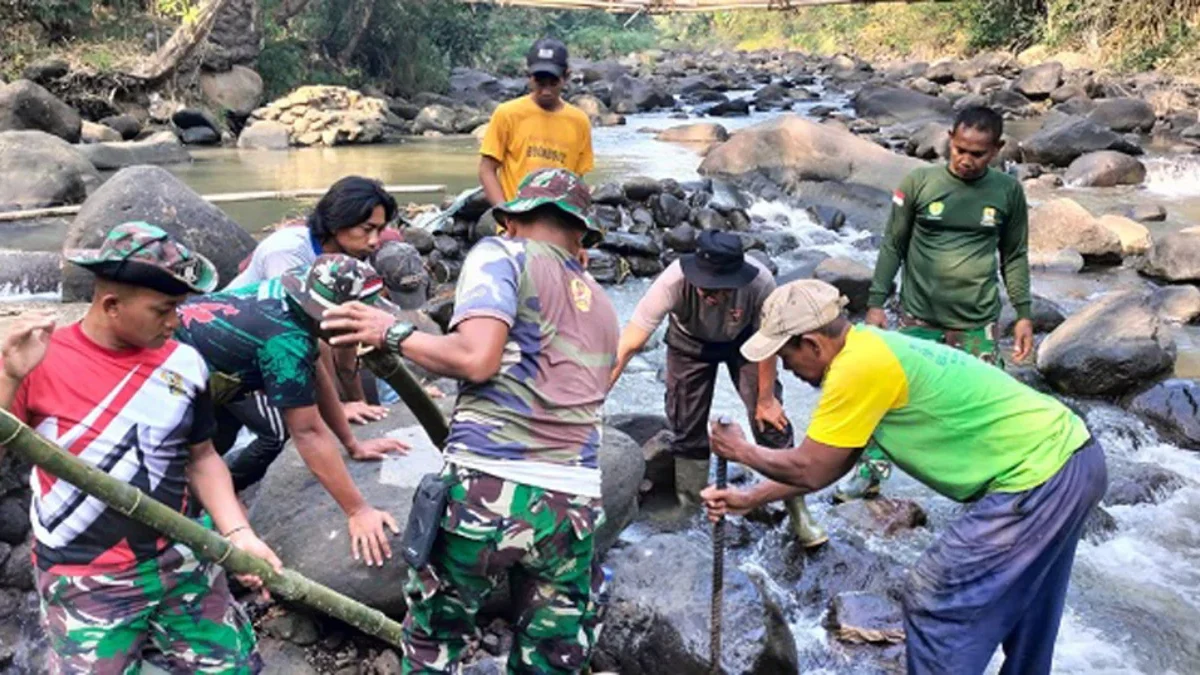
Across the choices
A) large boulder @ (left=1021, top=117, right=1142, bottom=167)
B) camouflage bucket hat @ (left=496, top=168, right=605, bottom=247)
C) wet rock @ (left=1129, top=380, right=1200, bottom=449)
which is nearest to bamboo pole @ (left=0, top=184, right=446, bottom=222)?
wet rock @ (left=1129, top=380, right=1200, bottom=449)

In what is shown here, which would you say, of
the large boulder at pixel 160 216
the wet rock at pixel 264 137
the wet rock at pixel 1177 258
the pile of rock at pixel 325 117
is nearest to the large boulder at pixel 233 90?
the pile of rock at pixel 325 117

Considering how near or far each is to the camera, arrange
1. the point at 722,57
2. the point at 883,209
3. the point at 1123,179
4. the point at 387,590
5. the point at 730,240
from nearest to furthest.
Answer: the point at 387,590 < the point at 730,240 < the point at 883,209 < the point at 1123,179 < the point at 722,57

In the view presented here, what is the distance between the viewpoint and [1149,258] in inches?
432

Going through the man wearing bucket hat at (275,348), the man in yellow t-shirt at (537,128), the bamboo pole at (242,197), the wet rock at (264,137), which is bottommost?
the wet rock at (264,137)

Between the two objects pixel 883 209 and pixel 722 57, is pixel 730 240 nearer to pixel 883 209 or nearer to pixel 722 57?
pixel 883 209

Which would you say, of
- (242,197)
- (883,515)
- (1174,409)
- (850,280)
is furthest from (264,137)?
(1174,409)

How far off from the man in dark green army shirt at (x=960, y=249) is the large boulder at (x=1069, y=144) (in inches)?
508

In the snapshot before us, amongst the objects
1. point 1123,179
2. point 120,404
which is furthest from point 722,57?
point 120,404

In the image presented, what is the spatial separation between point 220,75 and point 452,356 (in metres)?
21.0

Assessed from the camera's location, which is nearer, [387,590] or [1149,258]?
[387,590]

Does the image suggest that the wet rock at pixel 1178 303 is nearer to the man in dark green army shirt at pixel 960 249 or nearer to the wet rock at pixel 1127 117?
the man in dark green army shirt at pixel 960 249

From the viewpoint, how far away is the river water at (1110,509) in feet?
15.3

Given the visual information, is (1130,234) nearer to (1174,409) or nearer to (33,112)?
(1174,409)

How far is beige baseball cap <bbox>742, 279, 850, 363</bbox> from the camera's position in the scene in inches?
117
